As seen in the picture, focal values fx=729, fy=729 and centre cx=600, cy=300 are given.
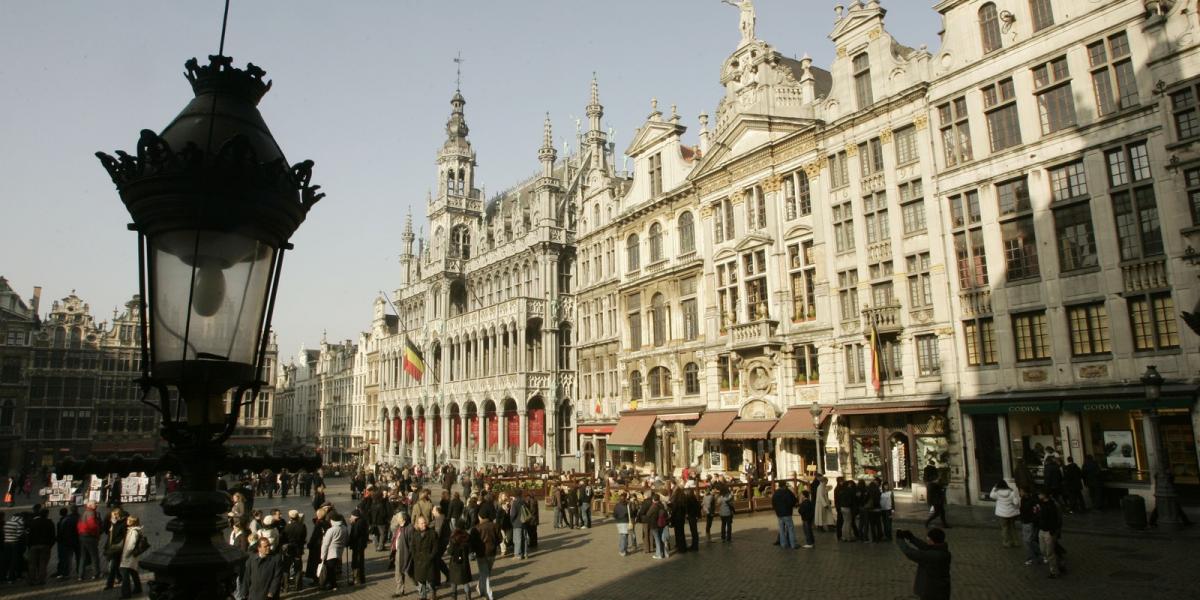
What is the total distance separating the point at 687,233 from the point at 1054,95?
17.8m

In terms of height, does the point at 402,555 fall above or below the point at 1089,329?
below

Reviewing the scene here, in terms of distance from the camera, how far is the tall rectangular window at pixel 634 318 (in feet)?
134

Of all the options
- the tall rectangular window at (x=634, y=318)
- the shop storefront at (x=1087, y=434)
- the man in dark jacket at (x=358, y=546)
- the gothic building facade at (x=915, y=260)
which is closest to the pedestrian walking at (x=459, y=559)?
the man in dark jacket at (x=358, y=546)

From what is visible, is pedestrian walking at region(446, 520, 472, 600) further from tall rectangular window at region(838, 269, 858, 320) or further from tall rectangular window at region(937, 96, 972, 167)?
tall rectangular window at region(937, 96, 972, 167)

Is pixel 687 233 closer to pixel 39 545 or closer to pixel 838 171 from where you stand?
pixel 838 171

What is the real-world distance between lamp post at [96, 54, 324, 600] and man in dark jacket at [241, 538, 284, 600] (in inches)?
425

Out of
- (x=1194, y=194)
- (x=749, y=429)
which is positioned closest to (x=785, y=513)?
(x=749, y=429)

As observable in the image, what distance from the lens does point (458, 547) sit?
45.7ft

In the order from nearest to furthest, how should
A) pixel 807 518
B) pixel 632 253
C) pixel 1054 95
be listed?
pixel 807 518, pixel 1054 95, pixel 632 253

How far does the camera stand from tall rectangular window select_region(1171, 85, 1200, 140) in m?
21.0

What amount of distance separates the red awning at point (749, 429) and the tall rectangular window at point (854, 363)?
12.2 ft

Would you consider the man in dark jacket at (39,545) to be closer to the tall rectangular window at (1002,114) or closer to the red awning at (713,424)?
the red awning at (713,424)

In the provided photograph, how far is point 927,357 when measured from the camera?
27141 mm

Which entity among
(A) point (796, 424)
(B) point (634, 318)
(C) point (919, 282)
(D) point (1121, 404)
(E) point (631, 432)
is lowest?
(E) point (631, 432)
